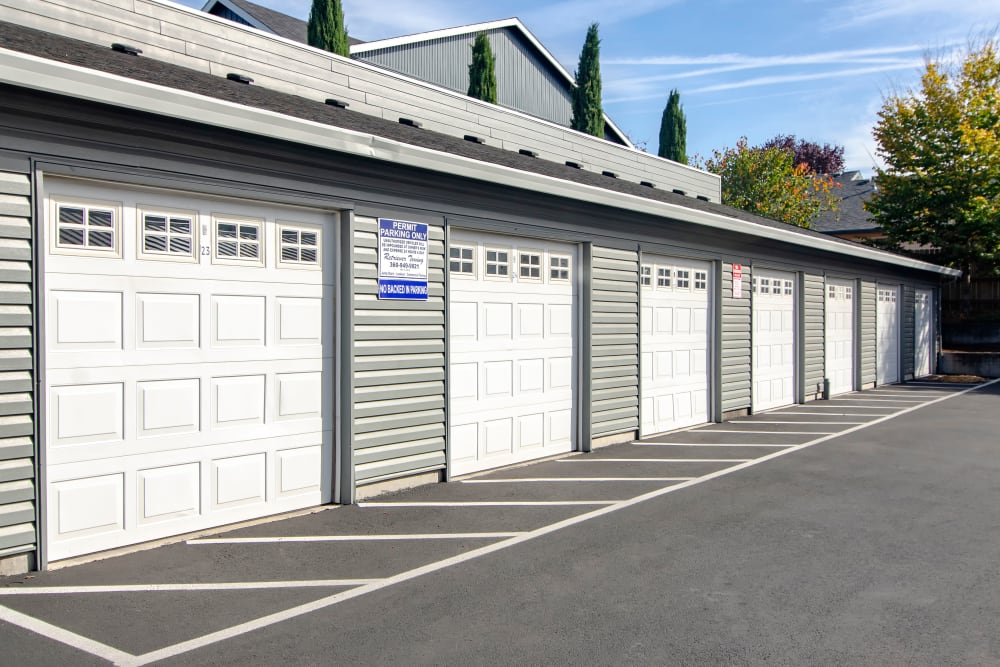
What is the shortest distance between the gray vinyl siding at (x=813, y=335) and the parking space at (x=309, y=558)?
21.9 ft

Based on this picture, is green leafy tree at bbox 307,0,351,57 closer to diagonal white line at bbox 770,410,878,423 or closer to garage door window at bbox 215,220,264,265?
diagonal white line at bbox 770,410,878,423

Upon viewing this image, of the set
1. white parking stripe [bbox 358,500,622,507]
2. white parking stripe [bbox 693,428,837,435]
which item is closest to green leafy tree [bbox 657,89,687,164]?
white parking stripe [bbox 693,428,837,435]

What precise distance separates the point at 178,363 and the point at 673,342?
299 inches

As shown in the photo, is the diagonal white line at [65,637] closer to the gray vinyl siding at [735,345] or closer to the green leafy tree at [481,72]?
the gray vinyl siding at [735,345]

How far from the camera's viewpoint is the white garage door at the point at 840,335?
1662 centimetres

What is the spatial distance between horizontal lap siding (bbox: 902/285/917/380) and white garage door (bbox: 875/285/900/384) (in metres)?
0.38

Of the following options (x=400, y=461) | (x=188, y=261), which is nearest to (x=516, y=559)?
(x=400, y=461)

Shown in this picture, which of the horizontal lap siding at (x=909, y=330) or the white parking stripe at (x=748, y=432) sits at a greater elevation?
the horizontal lap siding at (x=909, y=330)

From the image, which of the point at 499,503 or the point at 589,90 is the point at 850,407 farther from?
the point at 589,90

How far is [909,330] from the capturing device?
67.5 feet

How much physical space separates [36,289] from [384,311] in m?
2.94

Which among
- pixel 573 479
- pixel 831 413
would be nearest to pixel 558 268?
pixel 573 479

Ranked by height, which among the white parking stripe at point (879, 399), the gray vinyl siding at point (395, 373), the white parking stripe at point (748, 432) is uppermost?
the gray vinyl siding at point (395, 373)

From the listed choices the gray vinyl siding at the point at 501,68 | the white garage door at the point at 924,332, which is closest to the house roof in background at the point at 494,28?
the gray vinyl siding at the point at 501,68
